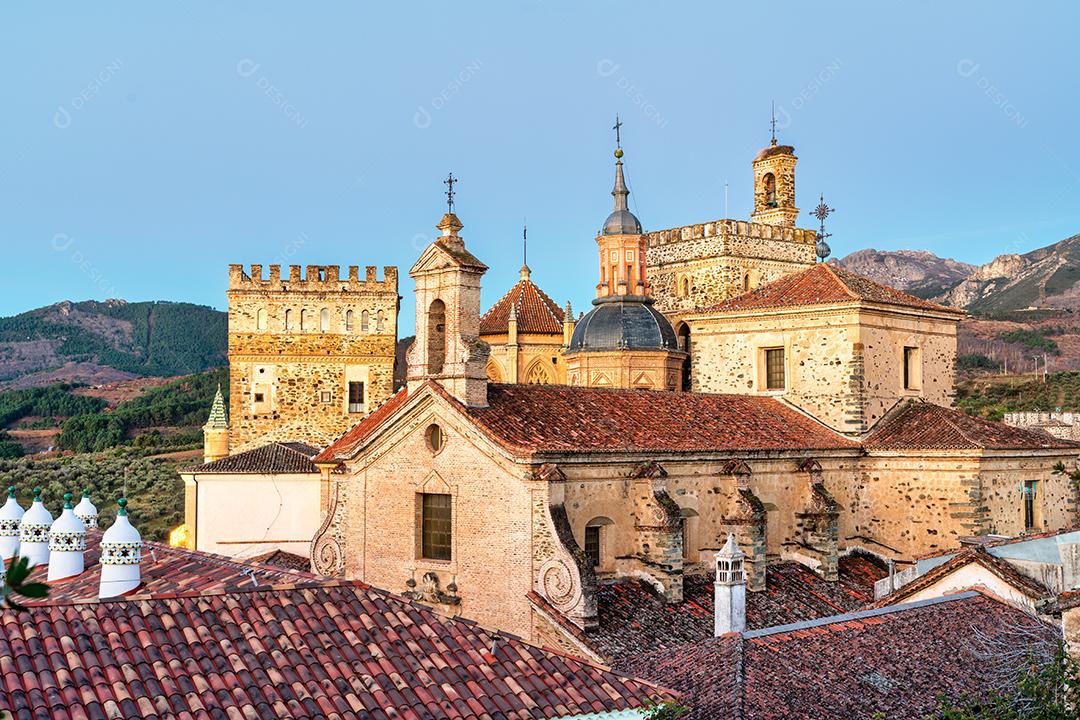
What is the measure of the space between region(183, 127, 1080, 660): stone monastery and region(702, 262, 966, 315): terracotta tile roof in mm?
90

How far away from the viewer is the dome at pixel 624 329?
32.8 m

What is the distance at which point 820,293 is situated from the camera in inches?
1246

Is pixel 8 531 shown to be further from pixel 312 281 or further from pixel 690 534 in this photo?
pixel 312 281

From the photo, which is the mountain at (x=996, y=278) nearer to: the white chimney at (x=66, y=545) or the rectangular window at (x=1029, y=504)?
the rectangular window at (x=1029, y=504)

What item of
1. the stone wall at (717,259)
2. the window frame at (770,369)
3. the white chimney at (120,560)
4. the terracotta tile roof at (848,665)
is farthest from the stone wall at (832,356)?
the white chimney at (120,560)

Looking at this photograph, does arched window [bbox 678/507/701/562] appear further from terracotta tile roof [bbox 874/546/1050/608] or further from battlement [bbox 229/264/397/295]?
battlement [bbox 229/264/397/295]

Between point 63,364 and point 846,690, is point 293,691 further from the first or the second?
point 63,364

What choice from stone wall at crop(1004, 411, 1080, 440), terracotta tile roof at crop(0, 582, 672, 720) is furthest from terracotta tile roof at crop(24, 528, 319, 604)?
stone wall at crop(1004, 411, 1080, 440)

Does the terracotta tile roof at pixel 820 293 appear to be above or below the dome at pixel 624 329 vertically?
above

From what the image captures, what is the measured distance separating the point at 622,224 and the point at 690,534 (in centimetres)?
1095

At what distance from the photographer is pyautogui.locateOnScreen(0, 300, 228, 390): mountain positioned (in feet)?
→ 365

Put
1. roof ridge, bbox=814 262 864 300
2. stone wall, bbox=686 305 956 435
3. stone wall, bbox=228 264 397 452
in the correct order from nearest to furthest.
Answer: roof ridge, bbox=814 262 864 300 < stone wall, bbox=686 305 956 435 < stone wall, bbox=228 264 397 452

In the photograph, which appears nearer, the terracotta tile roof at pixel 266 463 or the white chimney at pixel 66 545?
the white chimney at pixel 66 545

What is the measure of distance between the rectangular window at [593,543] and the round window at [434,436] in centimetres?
361
